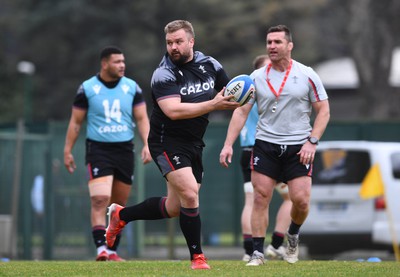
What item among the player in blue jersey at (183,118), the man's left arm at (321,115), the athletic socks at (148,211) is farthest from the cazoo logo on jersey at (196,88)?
the man's left arm at (321,115)

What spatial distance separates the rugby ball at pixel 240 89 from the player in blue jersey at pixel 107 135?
11.3 ft

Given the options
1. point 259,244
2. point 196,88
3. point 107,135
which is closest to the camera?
point 196,88

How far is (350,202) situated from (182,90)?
8019 mm

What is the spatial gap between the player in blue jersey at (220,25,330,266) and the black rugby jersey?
2.50 feet

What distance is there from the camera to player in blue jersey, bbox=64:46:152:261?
44.3 ft

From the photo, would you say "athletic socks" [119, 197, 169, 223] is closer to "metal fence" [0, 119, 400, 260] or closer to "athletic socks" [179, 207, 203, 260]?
"athletic socks" [179, 207, 203, 260]

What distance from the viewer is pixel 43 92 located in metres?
50.4

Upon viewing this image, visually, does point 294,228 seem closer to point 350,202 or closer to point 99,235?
point 99,235

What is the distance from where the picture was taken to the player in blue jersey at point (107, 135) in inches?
531

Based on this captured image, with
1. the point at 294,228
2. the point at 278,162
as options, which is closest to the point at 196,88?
the point at 278,162

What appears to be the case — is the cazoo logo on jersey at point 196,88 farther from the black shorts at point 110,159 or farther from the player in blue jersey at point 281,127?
the black shorts at point 110,159

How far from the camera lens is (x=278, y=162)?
11.6 meters

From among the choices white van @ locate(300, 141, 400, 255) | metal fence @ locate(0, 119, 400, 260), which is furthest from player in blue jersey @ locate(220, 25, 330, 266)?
metal fence @ locate(0, 119, 400, 260)

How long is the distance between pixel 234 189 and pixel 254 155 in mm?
10533
